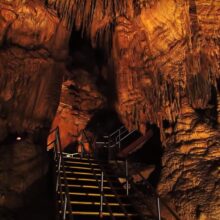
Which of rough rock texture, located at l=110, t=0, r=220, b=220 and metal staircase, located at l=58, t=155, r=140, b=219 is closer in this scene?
metal staircase, located at l=58, t=155, r=140, b=219

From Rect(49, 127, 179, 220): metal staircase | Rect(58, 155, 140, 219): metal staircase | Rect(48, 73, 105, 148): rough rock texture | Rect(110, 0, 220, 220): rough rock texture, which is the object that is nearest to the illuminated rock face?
Rect(110, 0, 220, 220): rough rock texture

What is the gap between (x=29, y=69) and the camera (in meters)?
9.45

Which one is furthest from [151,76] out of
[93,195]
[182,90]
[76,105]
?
[76,105]

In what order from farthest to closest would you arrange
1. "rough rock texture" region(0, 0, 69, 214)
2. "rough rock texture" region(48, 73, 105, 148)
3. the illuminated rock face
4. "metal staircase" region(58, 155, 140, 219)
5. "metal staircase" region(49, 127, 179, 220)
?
"rough rock texture" region(48, 73, 105, 148)
"rough rock texture" region(0, 0, 69, 214)
the illuminated rock face
"metal staircase" region(58, 155, 140, 219)
"metal staircase" region(49, 127, 179, 220)

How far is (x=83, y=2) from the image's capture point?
9.41 m

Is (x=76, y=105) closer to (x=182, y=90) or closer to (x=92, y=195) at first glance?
(x=182, y=90)

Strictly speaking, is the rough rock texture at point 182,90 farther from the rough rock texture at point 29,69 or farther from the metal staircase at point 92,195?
the rough rock texture at point 29,69

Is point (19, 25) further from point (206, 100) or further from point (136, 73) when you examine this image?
point (206, 100)

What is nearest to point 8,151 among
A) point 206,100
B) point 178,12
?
point 206,100

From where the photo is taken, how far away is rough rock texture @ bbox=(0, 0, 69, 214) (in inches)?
345

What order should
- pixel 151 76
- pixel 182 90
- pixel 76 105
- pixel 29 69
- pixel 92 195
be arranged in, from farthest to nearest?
pixel 76 105 < pixel 29 69 < pixel 151 76 < pixel 182 90 < pixel 92 195

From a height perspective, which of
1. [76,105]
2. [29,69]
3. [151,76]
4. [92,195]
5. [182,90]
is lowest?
[92,195]

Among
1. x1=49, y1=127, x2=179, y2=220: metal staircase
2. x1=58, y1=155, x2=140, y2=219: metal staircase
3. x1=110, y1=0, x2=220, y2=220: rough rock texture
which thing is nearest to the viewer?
x1=49, y1=127, x2=179, y2=220: metal staircase

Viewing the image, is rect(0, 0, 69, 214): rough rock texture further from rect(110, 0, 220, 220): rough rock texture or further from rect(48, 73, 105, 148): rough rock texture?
rect(48, 73, 105, 148): rough rock texture
